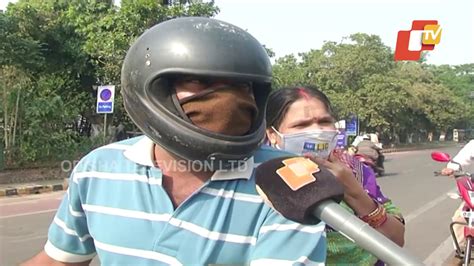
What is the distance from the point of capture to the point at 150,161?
1261 mm

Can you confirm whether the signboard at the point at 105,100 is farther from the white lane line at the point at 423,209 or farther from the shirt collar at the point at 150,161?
the shirt collar at the point at 150,161

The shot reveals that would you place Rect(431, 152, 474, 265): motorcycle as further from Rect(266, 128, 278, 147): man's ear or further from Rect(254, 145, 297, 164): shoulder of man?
Rect(254, 145, 297, 164): shoulder of man

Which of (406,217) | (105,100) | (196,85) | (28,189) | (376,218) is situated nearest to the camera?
(196,85)

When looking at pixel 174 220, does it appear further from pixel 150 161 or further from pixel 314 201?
pixel 314 201

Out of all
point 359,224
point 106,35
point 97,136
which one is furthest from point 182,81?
point 97,136

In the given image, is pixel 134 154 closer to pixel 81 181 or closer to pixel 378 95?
pixel 81 181

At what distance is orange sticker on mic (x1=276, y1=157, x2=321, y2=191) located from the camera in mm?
848

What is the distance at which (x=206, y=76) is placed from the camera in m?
1.13

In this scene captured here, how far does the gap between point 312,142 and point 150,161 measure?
0.77 meters

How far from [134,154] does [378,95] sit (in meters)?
26.5

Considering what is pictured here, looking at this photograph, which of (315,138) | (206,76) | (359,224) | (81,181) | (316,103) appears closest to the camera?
(359,224)

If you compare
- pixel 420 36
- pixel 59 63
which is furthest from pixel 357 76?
pixel 59 63

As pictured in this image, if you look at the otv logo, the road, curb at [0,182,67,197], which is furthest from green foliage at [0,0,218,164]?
the otv logo

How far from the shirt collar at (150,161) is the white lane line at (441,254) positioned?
175 inches
